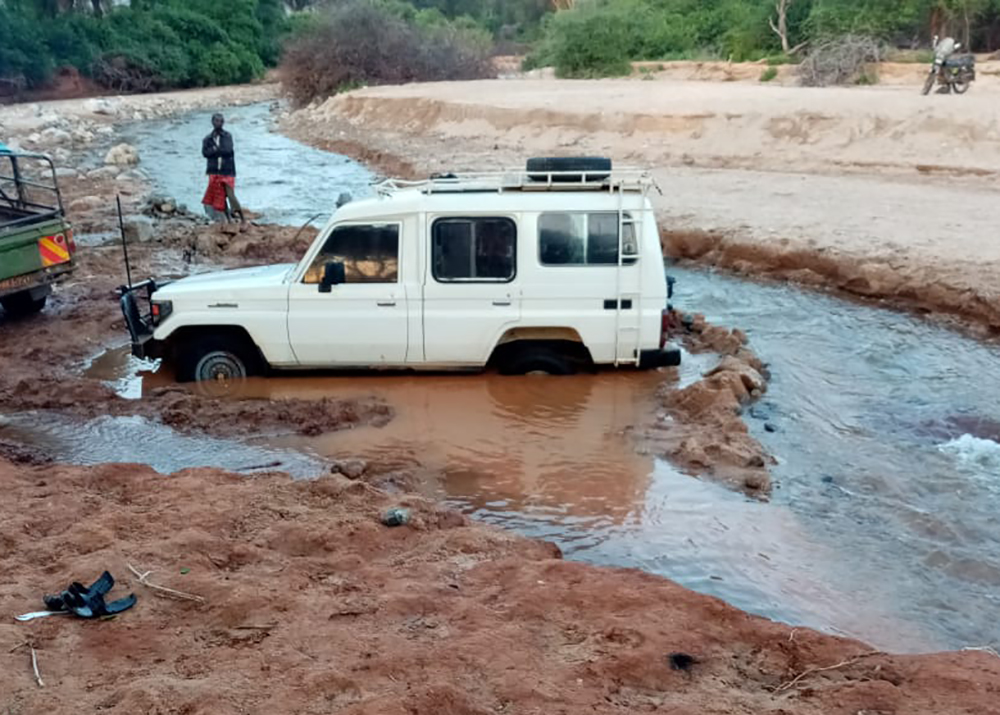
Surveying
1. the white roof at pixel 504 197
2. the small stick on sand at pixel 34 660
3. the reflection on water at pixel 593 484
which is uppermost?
the white roof at pixel 504 197

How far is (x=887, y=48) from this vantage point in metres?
40.1

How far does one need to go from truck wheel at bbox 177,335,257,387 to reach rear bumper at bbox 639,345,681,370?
146 inches

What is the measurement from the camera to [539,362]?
9586mm

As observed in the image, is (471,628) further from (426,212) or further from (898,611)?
(426,212)

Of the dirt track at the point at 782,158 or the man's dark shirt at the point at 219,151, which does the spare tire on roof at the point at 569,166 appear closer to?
the dirt track at the point at 782,158

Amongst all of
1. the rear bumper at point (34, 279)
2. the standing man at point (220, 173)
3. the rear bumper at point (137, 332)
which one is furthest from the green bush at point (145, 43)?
the rear bumper at point (137, 332)

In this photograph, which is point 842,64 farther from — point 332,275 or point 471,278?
point 332,275

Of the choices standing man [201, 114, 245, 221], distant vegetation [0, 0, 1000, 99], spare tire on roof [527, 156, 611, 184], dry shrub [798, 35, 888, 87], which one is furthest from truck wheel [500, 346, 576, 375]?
distant vegetation [0, 0, 1000, 99]

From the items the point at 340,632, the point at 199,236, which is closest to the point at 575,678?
the point at 340,632

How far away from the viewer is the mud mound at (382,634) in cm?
438

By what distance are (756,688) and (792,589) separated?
193 cm

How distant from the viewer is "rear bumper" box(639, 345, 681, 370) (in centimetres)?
935

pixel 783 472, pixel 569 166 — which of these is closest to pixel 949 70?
pixel 569 166

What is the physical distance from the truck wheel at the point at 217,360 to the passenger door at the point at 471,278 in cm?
183
